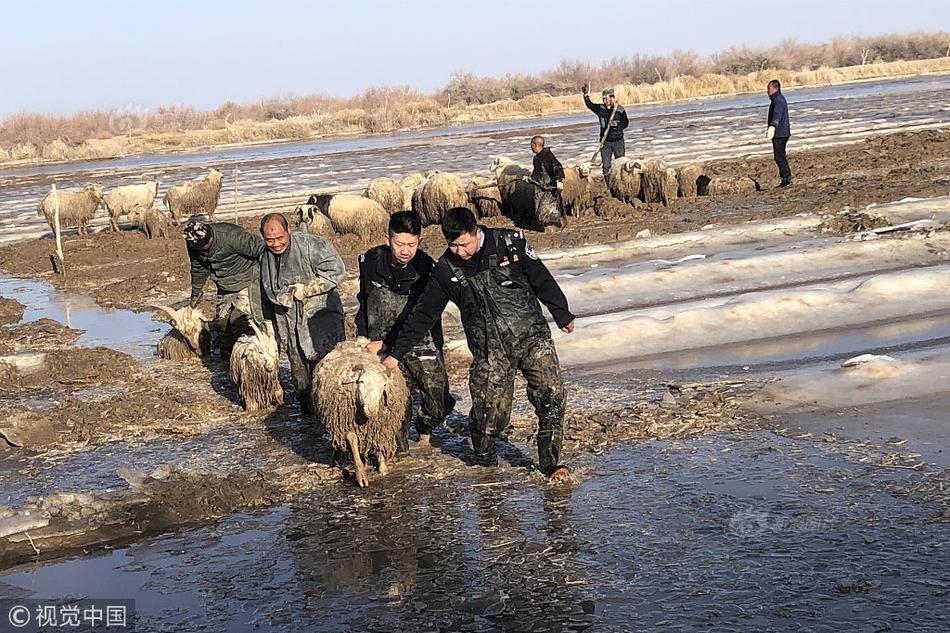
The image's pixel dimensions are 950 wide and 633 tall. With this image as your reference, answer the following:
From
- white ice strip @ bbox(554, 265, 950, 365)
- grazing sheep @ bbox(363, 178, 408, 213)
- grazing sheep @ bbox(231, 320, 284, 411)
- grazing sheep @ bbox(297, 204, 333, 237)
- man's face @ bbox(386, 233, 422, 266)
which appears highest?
man's face @ bbox(386, 233, 422, 266)

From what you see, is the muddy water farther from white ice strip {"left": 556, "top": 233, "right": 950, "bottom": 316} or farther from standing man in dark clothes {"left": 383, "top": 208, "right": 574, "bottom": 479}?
standing man in dark clothes {"left": 383, "top": 208, "right": 574, "bottom": 479}

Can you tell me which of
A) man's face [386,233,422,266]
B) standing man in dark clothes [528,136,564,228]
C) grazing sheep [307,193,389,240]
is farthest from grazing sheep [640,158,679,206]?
man's face [386,233,422,266]

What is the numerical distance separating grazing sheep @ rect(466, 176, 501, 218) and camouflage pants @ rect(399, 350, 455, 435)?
426 inches

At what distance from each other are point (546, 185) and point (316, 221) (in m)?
3.71

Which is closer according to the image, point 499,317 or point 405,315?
point 499,317

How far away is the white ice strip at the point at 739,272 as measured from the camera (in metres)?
11.5

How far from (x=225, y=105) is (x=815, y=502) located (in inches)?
3251

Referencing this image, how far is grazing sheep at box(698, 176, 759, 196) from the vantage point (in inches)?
716

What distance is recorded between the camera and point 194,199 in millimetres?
20656

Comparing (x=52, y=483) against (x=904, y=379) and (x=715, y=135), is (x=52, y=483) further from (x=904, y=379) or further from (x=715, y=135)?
(x=715, y=135)

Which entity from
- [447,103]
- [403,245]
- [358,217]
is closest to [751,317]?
[403,245]

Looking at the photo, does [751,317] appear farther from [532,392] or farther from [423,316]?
[423,316]

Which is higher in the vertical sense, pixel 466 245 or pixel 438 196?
pixel 466 245

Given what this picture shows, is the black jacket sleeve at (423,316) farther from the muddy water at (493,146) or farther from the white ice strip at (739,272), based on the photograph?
the muddy water at (493,146)
